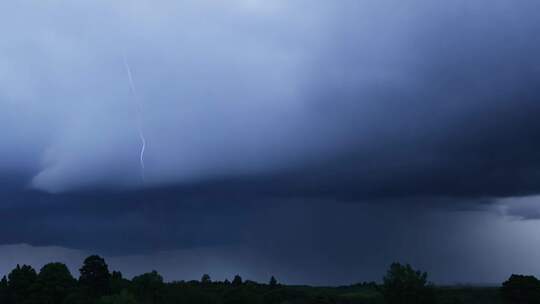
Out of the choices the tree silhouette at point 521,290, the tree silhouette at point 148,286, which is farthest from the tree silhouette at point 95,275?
the tree silhouette at point 521,290

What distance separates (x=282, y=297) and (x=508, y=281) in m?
54.2

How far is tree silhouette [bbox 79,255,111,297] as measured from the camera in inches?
6722

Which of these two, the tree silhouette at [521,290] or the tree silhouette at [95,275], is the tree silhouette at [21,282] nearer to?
the tree silhouette at [95,275]

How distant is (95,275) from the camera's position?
171750 millimetres

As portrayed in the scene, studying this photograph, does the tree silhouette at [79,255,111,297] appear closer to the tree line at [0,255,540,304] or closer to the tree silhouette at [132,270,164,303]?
the tree line at [0,255,540,304]

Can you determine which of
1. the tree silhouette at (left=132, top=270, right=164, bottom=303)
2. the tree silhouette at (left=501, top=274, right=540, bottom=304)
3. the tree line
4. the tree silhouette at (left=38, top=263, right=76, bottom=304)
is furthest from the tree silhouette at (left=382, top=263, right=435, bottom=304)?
the tree silhouette at (left=38, top=263, right=76, bottom=304)

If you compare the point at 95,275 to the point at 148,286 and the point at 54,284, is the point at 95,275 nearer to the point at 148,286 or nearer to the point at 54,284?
the point at 54,284

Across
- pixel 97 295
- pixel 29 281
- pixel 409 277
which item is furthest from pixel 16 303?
pixel 409 277

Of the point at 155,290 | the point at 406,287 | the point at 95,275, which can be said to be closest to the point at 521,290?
the point at 406,287

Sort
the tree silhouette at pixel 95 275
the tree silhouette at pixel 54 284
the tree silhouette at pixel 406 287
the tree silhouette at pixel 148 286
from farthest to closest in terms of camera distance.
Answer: the tree silhouette at pixel 95 275 < the tree silhouette at pixel 54 284 < the tree silhouette at pixel 148 286 < the tree silhouette at pixel 406 287

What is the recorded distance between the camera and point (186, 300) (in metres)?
136

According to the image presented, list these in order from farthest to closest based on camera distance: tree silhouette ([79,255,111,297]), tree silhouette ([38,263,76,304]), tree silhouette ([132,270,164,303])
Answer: tree silhouette ([79,255,111,297]), tree silhouette ([38,263,76,304]), tree silhouette ([132,270,164,303])

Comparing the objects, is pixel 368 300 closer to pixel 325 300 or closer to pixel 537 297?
pixel 325 300

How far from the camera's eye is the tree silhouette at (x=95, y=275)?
17075cm
